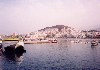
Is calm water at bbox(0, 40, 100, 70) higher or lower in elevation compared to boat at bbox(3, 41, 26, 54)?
lower

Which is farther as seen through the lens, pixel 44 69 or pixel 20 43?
pixel 20 43

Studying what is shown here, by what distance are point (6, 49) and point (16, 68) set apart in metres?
41.2

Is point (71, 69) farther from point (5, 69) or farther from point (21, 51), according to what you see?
point (21, 51)

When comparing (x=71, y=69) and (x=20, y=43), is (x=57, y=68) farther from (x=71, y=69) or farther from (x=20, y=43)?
(x=20, y=43)

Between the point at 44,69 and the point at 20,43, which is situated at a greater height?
the point at 20,43

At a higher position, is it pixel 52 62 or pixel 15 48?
pixel 15 48

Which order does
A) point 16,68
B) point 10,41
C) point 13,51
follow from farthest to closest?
1. point 10,41
2. point 13,51
3. point 16,68

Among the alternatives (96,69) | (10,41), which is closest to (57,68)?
(96,69)

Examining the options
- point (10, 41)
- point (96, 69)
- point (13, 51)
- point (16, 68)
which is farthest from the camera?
point (10, 41)

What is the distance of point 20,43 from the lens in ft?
295

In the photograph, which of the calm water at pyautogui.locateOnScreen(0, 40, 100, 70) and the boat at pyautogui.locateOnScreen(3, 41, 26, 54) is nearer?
the calm water at pyautogui.locateOnScreen(0, 40, 100, 70)

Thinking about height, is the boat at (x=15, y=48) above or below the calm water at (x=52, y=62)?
above

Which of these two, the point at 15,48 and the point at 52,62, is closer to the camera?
the point at 52,62

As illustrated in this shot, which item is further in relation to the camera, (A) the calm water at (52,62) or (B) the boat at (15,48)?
(B) the boat at (15,48)
